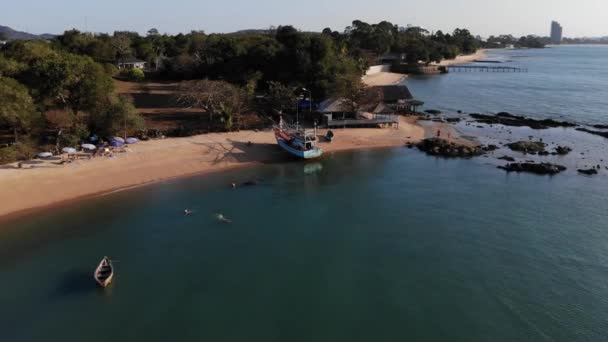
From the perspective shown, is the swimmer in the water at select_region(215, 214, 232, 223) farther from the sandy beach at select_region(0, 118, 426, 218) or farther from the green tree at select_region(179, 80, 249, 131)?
the green tree at select_region(179, 80, 249, 131)

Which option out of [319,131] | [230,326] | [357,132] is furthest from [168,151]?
[230,326]

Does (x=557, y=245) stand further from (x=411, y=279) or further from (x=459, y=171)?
(x=459, y=171)

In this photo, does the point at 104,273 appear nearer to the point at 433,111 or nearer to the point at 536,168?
the point at 536,168

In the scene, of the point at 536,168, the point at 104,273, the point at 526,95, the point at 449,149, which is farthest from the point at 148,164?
the point at 526,95

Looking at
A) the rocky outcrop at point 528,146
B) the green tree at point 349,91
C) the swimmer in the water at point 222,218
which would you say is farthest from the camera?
the green tree at point 349,91

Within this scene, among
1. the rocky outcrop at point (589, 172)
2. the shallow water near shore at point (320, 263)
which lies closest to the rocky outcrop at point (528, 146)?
the rocky outcrop at point (589, 172)

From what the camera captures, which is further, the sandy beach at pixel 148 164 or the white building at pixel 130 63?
the white building at pixel 130 63

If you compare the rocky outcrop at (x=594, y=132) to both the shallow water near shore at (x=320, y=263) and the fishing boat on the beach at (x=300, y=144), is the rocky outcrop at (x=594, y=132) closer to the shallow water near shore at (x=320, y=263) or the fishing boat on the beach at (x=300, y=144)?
the shallow water near shore at (x=320, y=263)
